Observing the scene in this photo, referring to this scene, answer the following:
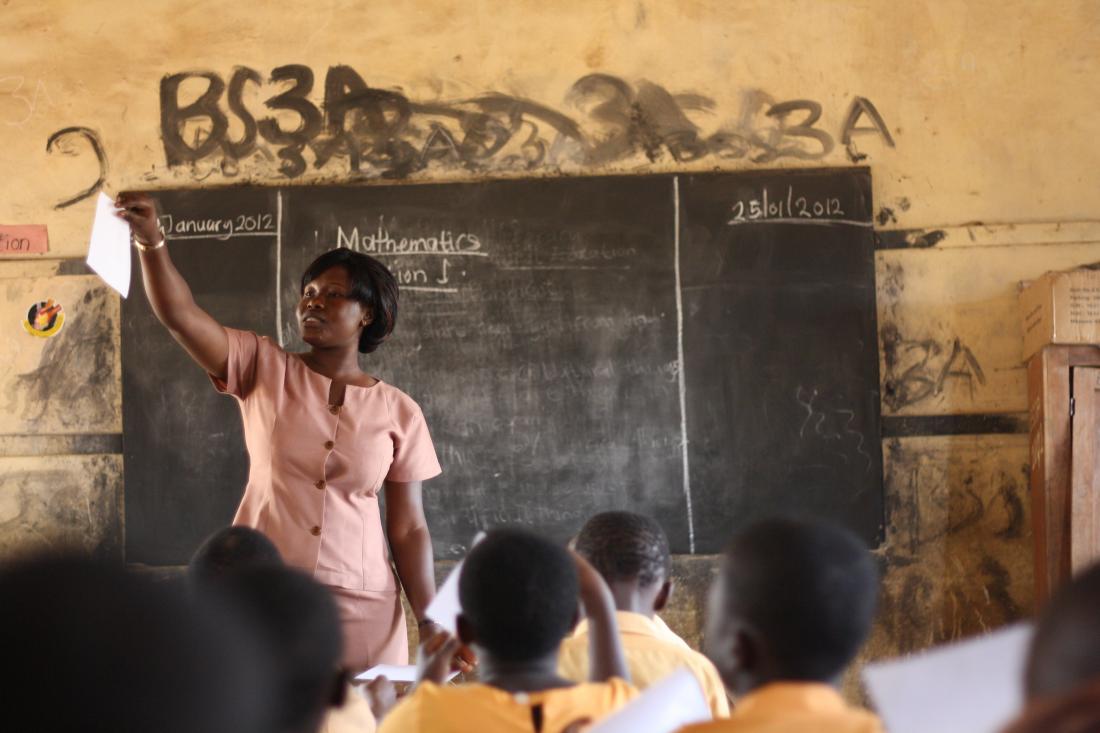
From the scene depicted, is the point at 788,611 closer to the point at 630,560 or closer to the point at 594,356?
the point at 630,560

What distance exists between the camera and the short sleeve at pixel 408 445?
2.59 meters

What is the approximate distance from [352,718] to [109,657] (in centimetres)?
126

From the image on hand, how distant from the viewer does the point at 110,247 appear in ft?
7.75

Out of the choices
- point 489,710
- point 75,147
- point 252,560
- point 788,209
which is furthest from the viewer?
point 75,147

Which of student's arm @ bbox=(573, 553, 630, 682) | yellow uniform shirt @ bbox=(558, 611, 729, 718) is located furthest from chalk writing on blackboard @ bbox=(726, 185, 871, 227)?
student's arm @ bbox=(573, 553, 630, 682)

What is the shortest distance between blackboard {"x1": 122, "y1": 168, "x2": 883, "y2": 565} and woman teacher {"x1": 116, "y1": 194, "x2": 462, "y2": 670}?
1.77 metres

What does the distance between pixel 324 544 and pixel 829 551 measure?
1324 mm

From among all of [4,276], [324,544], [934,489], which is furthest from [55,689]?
[4,276]

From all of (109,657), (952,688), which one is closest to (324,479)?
(952,688)

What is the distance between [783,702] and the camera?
1.23 metres

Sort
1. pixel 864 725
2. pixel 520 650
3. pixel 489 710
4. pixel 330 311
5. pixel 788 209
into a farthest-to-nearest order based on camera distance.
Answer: pixel 788 209 < pixel 330 311 < pixel 520 650 < pixel 489 710 < pixel 864 725

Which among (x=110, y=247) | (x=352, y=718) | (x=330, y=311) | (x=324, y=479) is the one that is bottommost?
(x=352, y=718)

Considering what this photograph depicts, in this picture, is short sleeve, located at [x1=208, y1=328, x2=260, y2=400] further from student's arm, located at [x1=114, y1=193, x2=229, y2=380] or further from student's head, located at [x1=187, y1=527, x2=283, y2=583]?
student's head, located at [x1=187, y1=527, x2=283, y2=583]

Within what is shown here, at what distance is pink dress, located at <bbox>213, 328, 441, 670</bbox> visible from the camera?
2.40 meters
